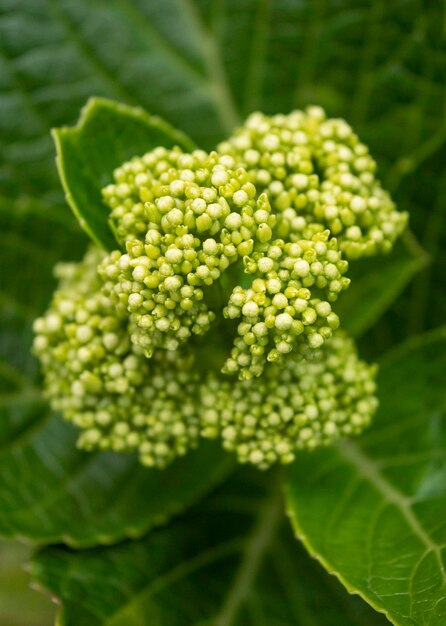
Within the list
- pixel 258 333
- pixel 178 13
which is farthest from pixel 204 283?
pixel 178 13

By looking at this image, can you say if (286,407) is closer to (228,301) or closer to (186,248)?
(228,301)

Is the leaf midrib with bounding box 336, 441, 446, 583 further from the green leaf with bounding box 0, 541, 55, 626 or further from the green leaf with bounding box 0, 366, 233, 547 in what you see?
the green leaf with bounding box 0, 541, 55, 626

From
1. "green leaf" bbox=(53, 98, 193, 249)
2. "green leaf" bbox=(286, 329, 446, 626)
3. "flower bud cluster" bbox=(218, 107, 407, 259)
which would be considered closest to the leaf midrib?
"green leaf" bbox=(286, 329, 446, 626)

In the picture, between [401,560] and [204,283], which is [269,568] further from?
[204,283]

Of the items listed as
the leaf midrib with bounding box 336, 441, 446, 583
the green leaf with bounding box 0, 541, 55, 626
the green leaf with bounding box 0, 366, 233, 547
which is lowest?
the green leaf with bounding box 0, 541, 55, 626

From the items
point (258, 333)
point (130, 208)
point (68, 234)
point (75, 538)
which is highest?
point (68, 234)

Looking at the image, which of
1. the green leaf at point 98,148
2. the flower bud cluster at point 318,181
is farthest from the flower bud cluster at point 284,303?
the green leaf at point 98,148
